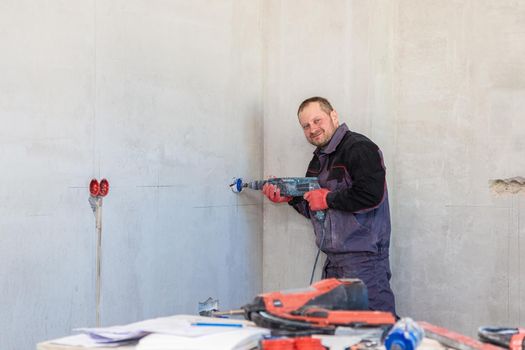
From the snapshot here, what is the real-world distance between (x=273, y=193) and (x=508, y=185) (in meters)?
1.20

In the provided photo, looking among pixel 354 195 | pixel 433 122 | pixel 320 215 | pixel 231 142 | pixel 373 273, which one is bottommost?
pixel 373 273

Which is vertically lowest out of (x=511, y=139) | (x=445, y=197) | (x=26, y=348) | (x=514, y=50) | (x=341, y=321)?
(x=26, y=348)

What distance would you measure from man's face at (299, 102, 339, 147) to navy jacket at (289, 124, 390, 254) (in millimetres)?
48

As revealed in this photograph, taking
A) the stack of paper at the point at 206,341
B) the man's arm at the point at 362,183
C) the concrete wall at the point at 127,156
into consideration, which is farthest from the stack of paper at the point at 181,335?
the man's arm at the point at 362,183

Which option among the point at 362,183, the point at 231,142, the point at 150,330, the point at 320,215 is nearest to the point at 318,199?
the point at 320,215

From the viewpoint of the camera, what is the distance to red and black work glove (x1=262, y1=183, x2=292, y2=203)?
3.93 metres

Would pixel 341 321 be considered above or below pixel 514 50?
below

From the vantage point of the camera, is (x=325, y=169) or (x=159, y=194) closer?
(x=159, y=194)

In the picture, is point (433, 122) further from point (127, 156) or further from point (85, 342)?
point (85, 342)

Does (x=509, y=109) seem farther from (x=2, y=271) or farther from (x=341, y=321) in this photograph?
(x=2, y=271)

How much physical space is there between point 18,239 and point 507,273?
7.86 feet

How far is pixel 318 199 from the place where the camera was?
3.75 meters

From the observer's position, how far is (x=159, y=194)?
136 inches

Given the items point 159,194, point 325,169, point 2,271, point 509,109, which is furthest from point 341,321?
point 509,109
